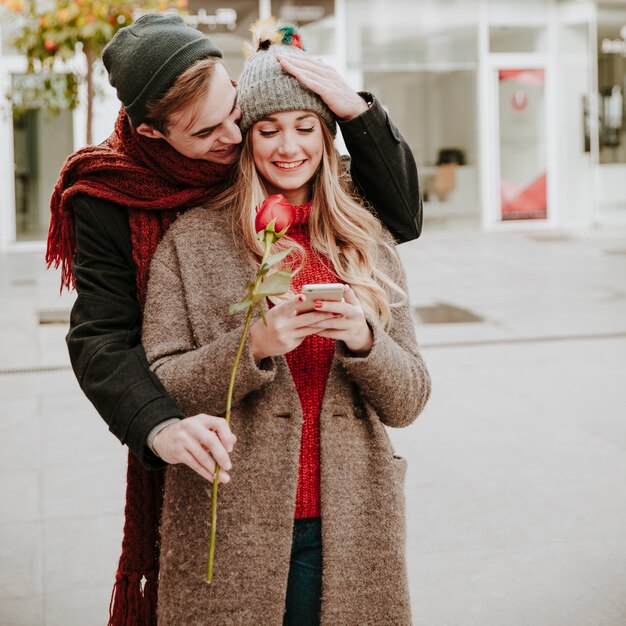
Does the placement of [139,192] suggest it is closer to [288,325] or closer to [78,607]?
[288,325]

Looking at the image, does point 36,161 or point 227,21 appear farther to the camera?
point 227,21

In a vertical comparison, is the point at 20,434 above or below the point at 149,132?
below

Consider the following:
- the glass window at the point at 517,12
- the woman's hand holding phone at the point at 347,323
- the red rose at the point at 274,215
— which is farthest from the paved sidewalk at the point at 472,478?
the glass window at the point at 517,12

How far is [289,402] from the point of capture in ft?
6.90

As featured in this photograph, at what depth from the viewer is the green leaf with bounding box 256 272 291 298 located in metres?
1.69

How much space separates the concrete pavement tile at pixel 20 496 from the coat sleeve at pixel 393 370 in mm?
3089

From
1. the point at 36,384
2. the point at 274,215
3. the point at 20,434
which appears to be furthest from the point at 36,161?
the point at 274,215

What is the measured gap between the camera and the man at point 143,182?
2021 millimetres

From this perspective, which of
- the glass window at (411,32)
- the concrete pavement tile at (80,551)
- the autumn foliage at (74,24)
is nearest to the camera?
the concrete pavement tile at (80,551)

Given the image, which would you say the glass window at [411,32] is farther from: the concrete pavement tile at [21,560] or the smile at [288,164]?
the smile at [288,164]

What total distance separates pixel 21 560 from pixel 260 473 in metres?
2.65

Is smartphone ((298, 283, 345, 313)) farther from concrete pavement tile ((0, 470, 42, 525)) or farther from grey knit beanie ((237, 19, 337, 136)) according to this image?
concrete pavement tile ((0, 470, 42, 525))

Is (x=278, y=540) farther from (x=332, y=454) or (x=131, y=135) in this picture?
(x=131, y=135)

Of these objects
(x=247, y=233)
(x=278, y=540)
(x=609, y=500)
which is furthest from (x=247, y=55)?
(x=609, y=500)
